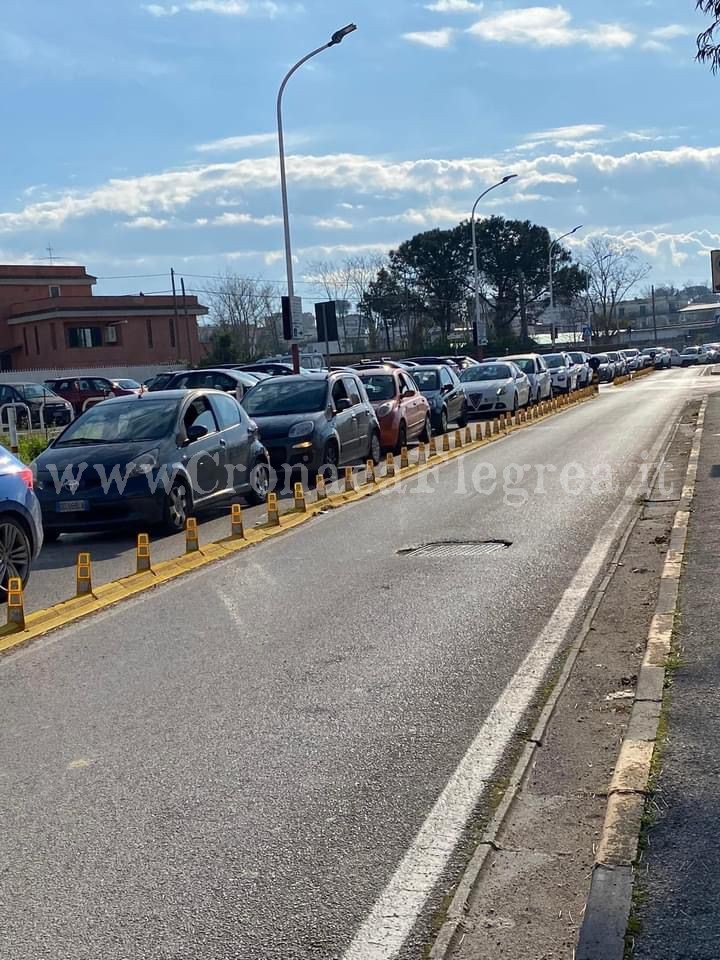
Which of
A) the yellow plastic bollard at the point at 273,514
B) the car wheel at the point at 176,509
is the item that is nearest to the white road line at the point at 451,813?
the yellow plastic bollard at the point at 273,514

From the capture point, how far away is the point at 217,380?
2508 centimetres

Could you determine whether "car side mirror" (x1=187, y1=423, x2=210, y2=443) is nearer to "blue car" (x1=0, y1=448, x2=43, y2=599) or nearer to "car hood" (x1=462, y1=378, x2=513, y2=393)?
"blue car" (x1=0, y1=448, x2=43, y2=599)

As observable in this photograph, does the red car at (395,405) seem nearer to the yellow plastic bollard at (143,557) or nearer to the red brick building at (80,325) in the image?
the yellow plastic bollard at (143,557)

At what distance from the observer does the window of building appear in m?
64.4

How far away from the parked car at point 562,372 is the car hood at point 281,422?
25.1 meters

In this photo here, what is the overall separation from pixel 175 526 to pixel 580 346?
78236mm

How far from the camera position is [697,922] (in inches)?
144

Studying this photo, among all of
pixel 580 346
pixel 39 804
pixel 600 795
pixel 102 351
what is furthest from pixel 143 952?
pixel 580 346

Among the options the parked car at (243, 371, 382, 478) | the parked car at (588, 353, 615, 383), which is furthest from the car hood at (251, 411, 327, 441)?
the parked car at (588, 353, 615, 383)

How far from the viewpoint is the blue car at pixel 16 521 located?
30.7 feet

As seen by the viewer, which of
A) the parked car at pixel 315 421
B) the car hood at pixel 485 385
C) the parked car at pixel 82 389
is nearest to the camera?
the parked car at pixel 315 421

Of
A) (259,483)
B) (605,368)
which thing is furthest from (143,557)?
(605,368)

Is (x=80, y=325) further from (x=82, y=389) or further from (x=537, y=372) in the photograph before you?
(x=537, y=372)

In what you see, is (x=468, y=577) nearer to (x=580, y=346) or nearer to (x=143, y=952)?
(x=143, y=952)
